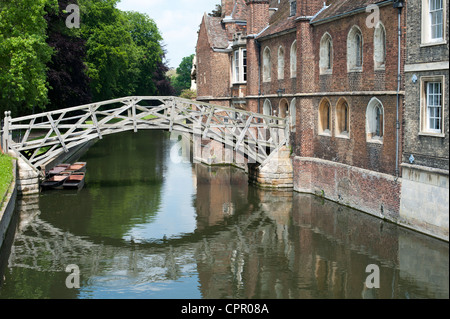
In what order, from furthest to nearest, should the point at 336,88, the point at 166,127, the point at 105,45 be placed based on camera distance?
the point at 105,45, the point at 166,127, the point at 336,88

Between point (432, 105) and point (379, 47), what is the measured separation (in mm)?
3891

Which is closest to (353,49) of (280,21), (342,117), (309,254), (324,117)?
(342,117)

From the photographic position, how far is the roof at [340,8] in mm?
21184

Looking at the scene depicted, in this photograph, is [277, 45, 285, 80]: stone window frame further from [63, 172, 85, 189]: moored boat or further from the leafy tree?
the leafy tree

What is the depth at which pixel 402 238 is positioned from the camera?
17531 mm

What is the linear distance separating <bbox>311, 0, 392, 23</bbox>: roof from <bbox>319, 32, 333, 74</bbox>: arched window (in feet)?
2.64

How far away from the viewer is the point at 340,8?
75.6 ft

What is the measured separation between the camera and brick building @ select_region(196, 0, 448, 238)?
762 inches

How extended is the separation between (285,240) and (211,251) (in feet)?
7.71

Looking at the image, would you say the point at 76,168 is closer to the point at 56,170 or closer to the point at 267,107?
the point at 56,170

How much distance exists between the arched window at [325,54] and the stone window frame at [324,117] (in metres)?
1.19

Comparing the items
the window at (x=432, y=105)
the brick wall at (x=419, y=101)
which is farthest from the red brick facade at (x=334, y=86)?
the window at (x=432, y=105)

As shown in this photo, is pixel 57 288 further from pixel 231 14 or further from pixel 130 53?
pixel 130 53

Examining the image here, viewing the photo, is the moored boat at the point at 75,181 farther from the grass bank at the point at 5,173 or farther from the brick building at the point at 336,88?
the brick building at the point at 336,88
